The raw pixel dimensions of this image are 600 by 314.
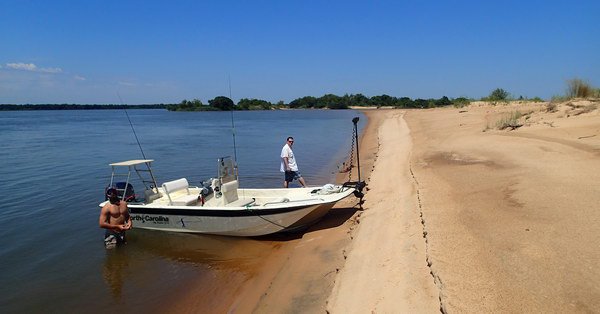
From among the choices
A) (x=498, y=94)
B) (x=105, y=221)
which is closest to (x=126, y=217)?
(x=105, y=221)

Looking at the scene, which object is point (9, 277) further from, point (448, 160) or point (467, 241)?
point (448, 160)

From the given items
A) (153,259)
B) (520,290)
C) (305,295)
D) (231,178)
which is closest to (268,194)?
(231,178)

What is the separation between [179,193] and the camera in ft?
36.8

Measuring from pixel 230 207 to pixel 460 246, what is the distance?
17.4 feet

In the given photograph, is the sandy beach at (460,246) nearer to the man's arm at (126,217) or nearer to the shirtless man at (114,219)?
the man's arm at (126,217)

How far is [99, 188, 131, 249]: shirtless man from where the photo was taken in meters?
9.62

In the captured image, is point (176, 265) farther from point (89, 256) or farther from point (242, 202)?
point (89, 256)

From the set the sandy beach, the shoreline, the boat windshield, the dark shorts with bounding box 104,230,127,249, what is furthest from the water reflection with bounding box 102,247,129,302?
the boat windshield

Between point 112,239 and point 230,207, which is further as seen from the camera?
point 112,239

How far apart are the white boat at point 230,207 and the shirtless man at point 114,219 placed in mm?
356

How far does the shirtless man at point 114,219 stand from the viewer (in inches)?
379

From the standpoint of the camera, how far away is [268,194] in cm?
1068

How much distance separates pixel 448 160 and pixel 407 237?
266 inches

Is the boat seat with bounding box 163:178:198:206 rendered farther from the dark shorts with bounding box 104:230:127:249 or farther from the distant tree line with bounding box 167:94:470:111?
the distant tree line with bounding box 167:94:470:111
